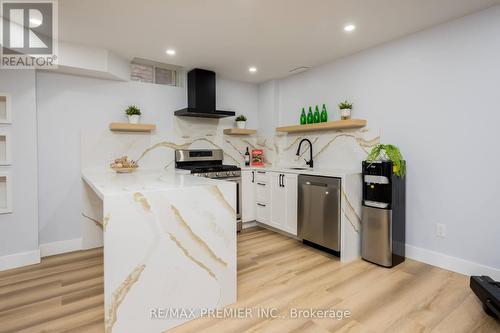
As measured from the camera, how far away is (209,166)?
4098 mm

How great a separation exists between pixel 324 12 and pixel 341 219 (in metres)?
2.03

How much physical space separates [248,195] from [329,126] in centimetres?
158

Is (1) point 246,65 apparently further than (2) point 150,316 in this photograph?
Yes

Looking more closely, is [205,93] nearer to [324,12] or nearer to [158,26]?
[158,26]

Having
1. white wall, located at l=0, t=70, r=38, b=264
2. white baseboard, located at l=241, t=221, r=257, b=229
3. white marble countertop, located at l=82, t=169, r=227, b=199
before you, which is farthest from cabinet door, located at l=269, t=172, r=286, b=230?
white wall, located at l=0, t=70, r=38, b=264

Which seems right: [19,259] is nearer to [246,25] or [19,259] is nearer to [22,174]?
[22,174]

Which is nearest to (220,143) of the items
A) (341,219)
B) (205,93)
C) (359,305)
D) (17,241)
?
(205,93)

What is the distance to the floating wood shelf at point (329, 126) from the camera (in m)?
3.27

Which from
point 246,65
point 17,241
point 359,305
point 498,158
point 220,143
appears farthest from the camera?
point 220,143

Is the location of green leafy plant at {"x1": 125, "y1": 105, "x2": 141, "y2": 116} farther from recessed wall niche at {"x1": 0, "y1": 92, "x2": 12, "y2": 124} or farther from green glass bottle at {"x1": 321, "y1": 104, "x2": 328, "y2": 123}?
green glass bottle at {"x1": 321, "y1": 104, "x2": 328, "y2": 123}

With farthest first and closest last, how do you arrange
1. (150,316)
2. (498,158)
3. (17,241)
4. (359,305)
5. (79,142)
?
(79,142) → (17,241) → (498,158) → (359,305) → (150,316)

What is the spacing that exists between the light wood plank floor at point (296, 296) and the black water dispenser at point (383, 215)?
0.16 metres

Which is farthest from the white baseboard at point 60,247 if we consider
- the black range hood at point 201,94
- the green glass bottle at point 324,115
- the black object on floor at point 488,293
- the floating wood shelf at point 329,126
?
the black object on floor at point 488,293

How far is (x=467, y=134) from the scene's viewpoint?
2.51 meters
